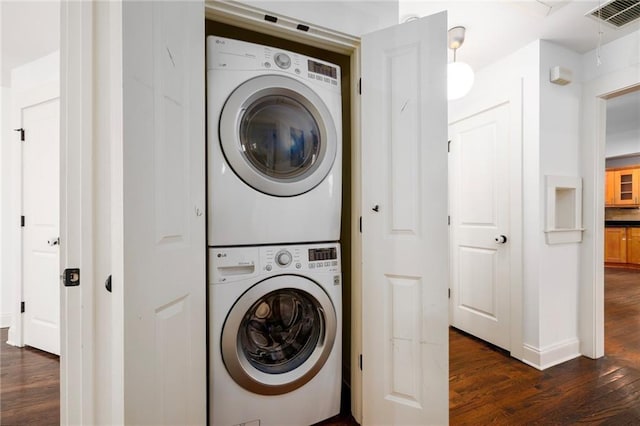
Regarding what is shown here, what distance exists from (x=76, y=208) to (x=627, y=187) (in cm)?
877

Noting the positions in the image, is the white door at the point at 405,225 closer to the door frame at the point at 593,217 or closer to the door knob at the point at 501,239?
the door knob at the point at 501,239

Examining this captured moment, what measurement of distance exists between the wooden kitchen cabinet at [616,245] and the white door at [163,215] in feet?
26.2

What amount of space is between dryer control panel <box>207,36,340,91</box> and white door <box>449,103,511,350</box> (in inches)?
64.6

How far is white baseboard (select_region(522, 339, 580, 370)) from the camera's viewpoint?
6.46ft

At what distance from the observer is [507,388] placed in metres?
1.73

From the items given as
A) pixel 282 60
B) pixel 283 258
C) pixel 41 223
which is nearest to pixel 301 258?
pixel 283 258

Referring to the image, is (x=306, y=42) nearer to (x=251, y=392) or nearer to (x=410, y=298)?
(x=410, y=298)

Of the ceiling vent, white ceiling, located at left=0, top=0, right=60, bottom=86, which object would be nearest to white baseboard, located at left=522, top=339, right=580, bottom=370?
the ceiling vent

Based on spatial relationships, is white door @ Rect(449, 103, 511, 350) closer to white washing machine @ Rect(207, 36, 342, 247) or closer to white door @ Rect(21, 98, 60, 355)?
white washing machine @ Rect(207, 36, 342, 247)

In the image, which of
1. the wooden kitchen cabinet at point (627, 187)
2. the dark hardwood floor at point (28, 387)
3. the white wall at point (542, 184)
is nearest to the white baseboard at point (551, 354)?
the white wall at point (542, 184)

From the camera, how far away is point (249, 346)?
4.16 ft

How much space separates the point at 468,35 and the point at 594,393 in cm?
242

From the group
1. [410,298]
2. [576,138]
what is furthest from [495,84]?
[410,298]

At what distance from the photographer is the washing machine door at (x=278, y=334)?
117 cm
